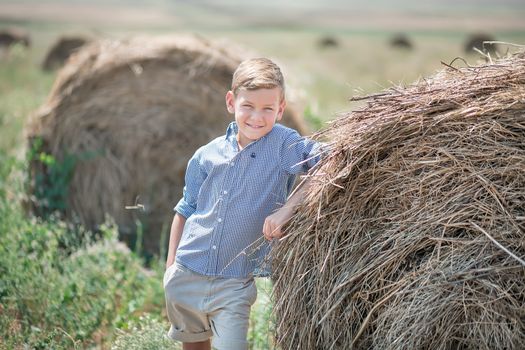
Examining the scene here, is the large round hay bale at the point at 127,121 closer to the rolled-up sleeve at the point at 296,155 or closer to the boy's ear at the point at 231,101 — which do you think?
the boy's ear at the point at 231,101

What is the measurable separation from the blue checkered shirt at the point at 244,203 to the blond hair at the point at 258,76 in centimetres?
23

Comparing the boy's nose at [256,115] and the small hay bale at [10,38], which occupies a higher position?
the boy's nose at [256,115]

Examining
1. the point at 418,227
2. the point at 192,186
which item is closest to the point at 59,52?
the point at 192,186

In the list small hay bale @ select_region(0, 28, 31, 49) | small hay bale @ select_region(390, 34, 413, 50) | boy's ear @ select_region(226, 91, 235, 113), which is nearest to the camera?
boy's ear @ select_region(226, 91, 235, 113)

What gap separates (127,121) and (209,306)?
11.6ft

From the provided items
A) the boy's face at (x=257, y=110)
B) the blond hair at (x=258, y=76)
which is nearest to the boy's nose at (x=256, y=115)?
the boy's face at (x=257, y=110)

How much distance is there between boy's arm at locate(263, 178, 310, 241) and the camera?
3359 mm

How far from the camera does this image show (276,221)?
3.36 meters

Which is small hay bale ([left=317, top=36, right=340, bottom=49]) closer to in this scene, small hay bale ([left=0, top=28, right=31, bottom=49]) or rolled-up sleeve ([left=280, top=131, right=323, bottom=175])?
small hay bale ([left=0, top=28, right=31, bottom=49])

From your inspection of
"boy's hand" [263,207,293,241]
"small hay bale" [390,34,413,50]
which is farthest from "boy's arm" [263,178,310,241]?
"small hay bale" [390,34,413,50]

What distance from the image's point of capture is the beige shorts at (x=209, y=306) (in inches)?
134

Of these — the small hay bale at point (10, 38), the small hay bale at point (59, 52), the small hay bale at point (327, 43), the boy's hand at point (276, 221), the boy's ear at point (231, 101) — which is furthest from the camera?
the small hay bale at point (327, 43)

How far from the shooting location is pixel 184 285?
3537 millimetres

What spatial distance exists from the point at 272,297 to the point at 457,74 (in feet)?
4.35
